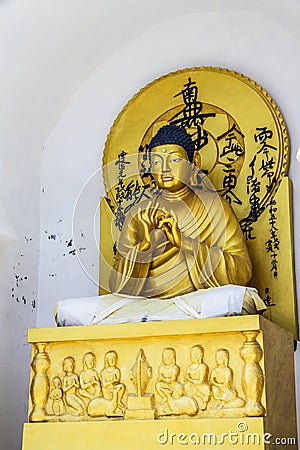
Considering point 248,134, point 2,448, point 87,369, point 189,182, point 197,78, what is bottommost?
point 2,448

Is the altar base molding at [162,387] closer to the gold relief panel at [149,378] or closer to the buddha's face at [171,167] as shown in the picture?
the gold relief panel at [149,378]

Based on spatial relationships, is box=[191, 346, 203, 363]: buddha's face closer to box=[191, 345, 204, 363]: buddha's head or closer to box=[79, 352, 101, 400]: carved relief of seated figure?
box=[191, 345, 204, 363]: buddha's head

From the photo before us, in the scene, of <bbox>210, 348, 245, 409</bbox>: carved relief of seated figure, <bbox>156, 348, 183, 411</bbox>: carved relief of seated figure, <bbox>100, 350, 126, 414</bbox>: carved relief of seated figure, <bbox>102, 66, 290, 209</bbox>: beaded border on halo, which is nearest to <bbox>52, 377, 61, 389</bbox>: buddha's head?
<bbox>100, 350, 126, 414</bbox>: carved relief of seated figure

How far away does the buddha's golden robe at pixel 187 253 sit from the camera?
4488 millimetres

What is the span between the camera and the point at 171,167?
4.77 metres

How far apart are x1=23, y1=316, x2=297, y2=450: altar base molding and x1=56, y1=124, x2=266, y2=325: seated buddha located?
0.60 feet

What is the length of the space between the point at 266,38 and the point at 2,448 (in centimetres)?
299

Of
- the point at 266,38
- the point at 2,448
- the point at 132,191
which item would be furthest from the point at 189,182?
the point at 2,448

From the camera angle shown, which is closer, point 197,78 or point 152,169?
point 152,169

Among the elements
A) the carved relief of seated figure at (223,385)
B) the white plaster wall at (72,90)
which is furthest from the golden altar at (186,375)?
the white plaster wall at (72,90)

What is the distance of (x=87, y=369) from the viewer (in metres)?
4.05

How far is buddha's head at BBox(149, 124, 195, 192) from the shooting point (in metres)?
4.77

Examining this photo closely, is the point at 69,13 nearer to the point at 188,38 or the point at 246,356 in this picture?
the point at 188,38

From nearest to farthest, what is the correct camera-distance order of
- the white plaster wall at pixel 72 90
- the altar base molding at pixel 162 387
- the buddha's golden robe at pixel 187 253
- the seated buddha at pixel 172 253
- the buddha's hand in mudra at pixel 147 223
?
1. the altar base molding at pixel 162 387
2. the seated buddha at pixel 172 253
3. the buddha's golden robe at pixel 187 253
4. the buddha's hand in mudra at pixel 147 223
5. the white plaster wall at pixel 72 90
